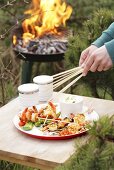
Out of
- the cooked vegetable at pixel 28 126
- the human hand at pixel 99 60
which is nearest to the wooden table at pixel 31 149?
the cooked vegetable at pixel 28 126

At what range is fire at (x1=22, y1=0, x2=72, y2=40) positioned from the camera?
4.25 metres

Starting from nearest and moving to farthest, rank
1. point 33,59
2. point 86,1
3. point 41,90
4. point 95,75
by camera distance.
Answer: point 41,90
point 95,75
point 33,59
point 86,1

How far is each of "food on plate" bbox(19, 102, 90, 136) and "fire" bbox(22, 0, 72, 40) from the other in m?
1.80

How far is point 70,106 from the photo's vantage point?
2418 millimetres

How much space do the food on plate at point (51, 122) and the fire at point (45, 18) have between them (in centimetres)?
180

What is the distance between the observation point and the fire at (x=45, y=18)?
167 inches

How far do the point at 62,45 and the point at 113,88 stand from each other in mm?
833

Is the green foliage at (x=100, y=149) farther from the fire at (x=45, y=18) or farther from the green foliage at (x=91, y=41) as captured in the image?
the fire at (x=45, y=18)

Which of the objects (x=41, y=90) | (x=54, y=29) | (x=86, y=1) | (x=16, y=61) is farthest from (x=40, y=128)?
(x=16, y=61)

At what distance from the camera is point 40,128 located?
2336mm

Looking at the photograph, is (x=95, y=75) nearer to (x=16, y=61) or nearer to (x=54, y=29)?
(x=54, y=29)

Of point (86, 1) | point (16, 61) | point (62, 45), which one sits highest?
point (86, 1)

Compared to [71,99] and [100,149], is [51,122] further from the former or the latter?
[100,149]

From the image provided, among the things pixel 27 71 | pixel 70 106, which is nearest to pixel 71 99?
pixel 70 106
